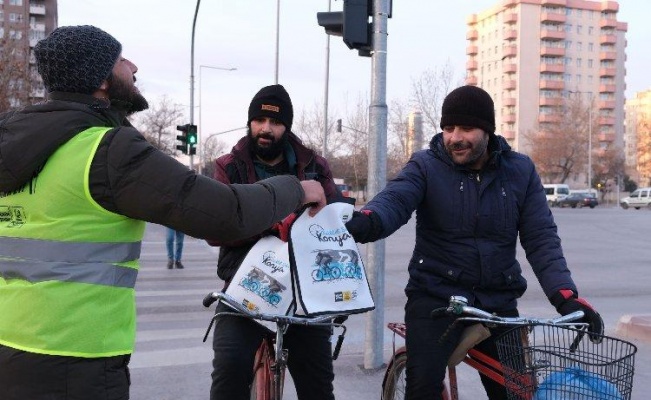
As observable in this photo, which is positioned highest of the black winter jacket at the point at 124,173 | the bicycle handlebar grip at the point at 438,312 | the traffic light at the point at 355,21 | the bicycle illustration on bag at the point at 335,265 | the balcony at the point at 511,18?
the balcony at the point at 511,18

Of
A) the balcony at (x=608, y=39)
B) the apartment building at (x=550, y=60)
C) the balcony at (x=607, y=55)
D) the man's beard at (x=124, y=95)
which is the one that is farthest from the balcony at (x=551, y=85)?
the man's beard at (x=124, y=95)

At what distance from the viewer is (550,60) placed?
10019cm

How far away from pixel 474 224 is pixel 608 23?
11045 cm

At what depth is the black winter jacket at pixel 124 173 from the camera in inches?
74.3

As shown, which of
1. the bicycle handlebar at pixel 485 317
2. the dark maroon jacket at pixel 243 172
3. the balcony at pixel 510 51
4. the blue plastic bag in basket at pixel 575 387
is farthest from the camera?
the balcony at pixel 510 51

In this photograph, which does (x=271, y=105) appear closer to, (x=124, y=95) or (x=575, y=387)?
(x=124, y=95)

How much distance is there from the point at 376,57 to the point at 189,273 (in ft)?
23.9

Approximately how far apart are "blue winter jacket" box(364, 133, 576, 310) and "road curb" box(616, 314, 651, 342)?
4.33m

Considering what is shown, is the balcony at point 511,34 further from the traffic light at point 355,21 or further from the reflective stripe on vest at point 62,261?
the reflective stripe on vest at point 62,261

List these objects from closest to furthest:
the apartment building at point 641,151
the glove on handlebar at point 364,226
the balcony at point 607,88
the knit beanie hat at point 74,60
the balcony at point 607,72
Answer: the knit beanie hat at point 74,60 → the glove on handlebar at point 364,226 → the apartment building at point 641,151 → the balcony at point 607,72 → the balcony at point 607,88

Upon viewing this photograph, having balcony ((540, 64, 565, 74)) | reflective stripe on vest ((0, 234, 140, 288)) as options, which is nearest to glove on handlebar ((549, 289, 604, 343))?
reflective stripe on vest ((0, 234, 140, 288))

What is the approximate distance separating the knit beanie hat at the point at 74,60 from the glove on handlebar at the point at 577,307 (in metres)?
2.02

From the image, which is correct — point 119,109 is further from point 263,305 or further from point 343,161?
point 343,161

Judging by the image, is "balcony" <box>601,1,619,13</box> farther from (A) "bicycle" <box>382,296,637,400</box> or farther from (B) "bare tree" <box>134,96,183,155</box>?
(A) "bicycle" <box>382,296,637,400</box>
